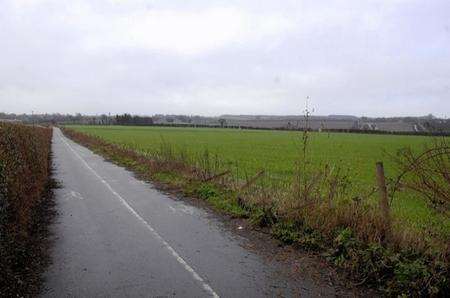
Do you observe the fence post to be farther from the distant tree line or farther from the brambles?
the distant tree line

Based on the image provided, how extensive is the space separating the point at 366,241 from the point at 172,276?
3.24m

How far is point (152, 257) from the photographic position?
8.00m

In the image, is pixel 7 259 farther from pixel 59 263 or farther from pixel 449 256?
pixel 449 256

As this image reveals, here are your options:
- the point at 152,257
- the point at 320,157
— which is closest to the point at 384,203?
the point at 152,257

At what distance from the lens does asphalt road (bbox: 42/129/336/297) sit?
6.48 meters

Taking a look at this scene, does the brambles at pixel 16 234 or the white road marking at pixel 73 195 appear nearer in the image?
the brambles at pixel 16 234

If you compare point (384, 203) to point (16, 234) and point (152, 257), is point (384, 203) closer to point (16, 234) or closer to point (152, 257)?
point (152, 257)

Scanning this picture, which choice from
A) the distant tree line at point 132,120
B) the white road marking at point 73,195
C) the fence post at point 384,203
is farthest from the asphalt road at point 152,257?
the distant tree line at point 132,120

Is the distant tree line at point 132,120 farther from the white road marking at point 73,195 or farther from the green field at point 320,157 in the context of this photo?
the white road marking at point 73,195

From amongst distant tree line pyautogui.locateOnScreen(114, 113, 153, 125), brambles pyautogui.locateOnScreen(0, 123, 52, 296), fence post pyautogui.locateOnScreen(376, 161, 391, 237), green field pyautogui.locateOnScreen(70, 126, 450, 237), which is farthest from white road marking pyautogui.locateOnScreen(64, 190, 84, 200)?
distant tree line pyautogui.locateOnScreen(114, 113, 153, 125)

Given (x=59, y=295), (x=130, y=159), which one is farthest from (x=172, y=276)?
(x=130, y=159)

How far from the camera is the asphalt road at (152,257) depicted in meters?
6.48

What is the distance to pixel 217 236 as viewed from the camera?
973 centimetres

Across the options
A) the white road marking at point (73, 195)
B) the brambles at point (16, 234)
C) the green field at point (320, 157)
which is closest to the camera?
the brambles at point (16, 234)
